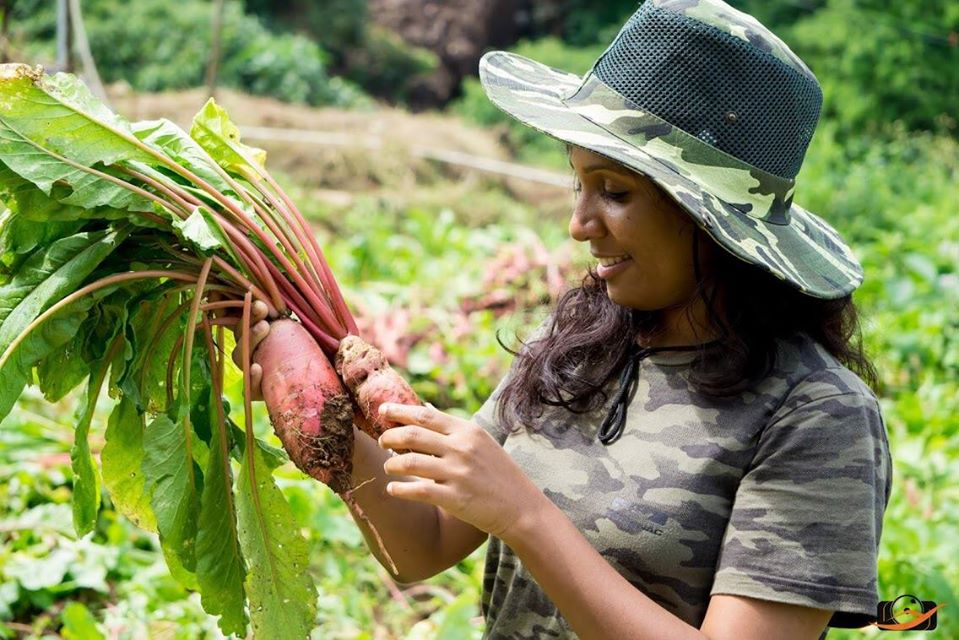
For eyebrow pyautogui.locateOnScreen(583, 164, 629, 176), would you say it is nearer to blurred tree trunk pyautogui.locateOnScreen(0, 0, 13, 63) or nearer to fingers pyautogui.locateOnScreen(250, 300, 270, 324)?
fingers pyautogui.locateOnScreen(250, 300, 270, 324)

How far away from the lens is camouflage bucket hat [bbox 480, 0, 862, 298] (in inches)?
63.9

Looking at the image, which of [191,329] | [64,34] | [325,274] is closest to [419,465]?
[191,329]

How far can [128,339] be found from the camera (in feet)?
5.98

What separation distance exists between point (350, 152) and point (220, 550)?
8.39 meters

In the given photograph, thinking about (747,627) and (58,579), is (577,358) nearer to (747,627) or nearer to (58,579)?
(747,627)

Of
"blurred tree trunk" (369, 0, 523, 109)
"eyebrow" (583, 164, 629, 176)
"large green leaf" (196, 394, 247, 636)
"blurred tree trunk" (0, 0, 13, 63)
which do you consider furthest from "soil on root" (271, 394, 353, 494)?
"blurred tree trunk" (369, 0, 523, 109)

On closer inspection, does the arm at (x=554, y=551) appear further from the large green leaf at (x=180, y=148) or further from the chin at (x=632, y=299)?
the large green leaf at (x=180, y=148)

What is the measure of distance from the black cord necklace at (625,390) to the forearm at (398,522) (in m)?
0.37

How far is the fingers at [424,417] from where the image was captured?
1512mm

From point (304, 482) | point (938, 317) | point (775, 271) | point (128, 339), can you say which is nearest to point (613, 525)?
point (775, 271)

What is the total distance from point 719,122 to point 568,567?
0.70 m

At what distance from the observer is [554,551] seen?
4.96ft

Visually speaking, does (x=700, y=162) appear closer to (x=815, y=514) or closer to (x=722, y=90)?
(x=722, y=90)

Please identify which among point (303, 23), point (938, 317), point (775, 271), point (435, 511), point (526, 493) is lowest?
point (303, 23)
